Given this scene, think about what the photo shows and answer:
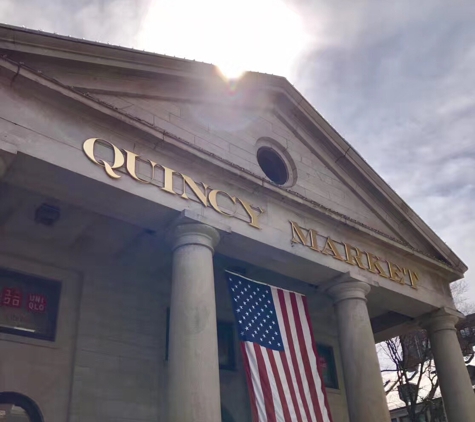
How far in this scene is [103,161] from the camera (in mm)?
8578

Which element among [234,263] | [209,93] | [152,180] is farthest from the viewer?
[234,263]

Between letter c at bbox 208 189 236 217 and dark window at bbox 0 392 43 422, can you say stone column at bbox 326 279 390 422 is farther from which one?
dark window at bbox 0 392 43 422

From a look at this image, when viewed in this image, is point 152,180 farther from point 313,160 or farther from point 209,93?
point 313,160

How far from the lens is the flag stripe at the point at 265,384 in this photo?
30.7ft

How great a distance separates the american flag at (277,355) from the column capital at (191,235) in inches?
56.6

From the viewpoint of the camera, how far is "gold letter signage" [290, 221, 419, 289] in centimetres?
1134

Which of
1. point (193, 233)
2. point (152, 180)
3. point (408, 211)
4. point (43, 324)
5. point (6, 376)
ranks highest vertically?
point (408, 211)

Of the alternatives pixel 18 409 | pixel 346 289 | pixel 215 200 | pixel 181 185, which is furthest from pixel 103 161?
pixel 346 289

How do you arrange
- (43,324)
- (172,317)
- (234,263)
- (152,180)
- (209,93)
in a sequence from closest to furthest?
(172,317)
(152,180)
(43,324)
(209,93)
(234,263)

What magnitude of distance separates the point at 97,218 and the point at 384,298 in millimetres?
7336

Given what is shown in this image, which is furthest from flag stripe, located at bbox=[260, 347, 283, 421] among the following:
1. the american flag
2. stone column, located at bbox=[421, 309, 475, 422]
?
stone column, located at bbox=[421, 309, 475, 422]

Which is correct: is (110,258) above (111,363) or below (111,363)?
above

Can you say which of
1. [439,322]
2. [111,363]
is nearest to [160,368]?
[111,363]

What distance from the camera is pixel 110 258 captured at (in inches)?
470
